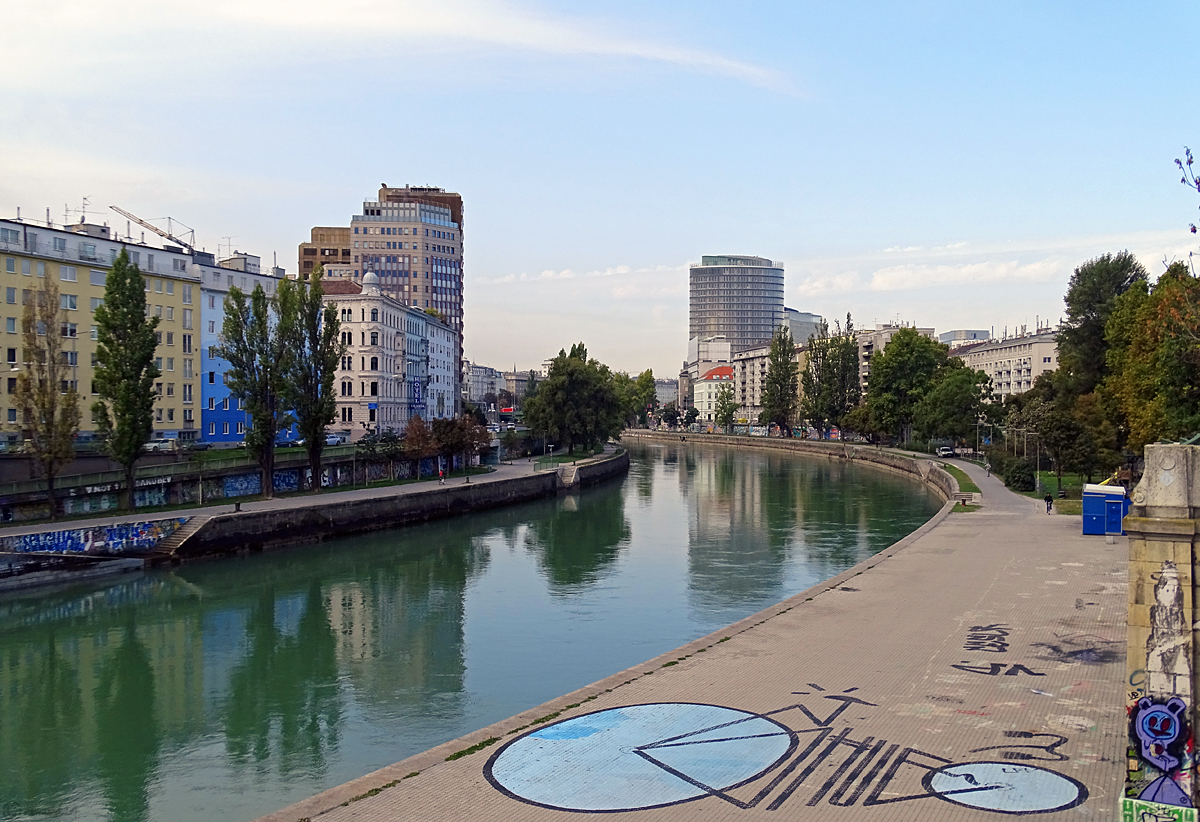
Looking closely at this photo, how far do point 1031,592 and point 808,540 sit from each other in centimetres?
2075

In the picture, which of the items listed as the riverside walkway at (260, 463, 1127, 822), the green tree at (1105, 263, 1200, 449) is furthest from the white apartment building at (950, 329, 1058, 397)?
the riverside walkway at (260, 463, 1127, 822)

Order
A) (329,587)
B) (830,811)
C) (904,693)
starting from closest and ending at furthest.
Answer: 1. (830,811)
2. (904,693)
3. (329,587)

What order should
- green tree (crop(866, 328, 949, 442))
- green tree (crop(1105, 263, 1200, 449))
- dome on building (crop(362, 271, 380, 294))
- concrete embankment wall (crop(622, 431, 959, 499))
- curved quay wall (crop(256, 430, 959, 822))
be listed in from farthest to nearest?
green tree (crop(866, 328, 949, 442))
dome on building (crop(362, 271, 380, 294))
concrete embankment wall (crop(622, 431, 959, 499))
green tree (crop(1105, 263, 1200, 449))
curved quay wall (crop(256, 430, 959, 822))

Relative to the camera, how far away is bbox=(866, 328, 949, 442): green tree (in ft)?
357

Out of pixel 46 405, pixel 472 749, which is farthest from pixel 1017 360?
pixel 472 749

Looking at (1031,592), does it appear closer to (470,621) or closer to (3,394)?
(470,621)

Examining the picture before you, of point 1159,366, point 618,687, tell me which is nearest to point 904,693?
point 618,687

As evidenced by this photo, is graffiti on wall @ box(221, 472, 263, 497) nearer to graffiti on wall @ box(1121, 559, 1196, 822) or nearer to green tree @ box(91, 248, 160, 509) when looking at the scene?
green tree @ box(91, 248, 160, 509)

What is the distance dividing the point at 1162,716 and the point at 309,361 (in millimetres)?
50104

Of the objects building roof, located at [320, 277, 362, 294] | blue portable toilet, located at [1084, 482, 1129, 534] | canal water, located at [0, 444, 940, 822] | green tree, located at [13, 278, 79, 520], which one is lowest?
canal water, located at [0, 444, 940, 822]

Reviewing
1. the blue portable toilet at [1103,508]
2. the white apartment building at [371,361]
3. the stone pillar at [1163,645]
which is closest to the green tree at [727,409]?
the white apartment building at [371,361]

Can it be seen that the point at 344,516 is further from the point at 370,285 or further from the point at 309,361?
the point at 370,285

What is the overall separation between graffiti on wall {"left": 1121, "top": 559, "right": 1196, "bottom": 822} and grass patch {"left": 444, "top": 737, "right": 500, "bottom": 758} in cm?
868

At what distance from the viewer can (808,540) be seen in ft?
154
